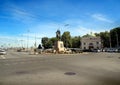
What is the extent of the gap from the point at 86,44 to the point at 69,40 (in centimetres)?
1481

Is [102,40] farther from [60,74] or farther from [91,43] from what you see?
[60,74]

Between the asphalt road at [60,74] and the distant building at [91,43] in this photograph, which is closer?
the asphalt road at [60,74]

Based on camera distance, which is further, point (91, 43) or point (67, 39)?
point (67, 39)

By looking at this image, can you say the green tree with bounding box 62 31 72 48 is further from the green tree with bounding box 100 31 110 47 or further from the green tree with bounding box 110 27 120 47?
the green tree with bounding box 110 27 120 47

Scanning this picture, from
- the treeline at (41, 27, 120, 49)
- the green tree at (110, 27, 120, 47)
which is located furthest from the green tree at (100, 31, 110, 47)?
the green tree at (110, 27, 120, 47)

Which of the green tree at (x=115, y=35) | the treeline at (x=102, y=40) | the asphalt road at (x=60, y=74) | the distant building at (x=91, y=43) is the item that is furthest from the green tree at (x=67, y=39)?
the asphalt road at (x=60, y=74)

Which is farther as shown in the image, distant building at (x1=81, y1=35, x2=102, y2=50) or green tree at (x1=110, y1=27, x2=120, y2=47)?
distant building at (x1=81, y1=35, x2=102, y2=50)

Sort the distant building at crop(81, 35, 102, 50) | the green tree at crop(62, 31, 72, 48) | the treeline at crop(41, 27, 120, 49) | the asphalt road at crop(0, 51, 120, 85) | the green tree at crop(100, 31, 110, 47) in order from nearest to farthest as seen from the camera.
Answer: the asphalt road at crop(0, 51, 120, 85)
the treeline at crop(41, 27, 120, 49)
the green tree at crop(100, 31, 110, 47)
the distant building at crop(81, 35, 102, 50)
the green tree at crop(62, 31, 72, 48)

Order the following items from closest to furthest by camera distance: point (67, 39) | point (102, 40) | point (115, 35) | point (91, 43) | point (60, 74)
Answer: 1. point (60, 74)
2. point (115, 35)
3. point (102, 40)
4. point (91, 43)
5. point (67, 39)

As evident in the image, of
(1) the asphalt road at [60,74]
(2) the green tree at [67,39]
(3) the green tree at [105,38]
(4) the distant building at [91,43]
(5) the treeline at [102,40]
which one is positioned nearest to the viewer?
(1) the asphalt road at [60,74]

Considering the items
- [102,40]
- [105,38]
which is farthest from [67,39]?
[105,38]

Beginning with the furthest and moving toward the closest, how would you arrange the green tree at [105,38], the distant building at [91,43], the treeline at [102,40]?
the distant building at [91,43] < the green tree at [105,38] < the treeline at [102,40]

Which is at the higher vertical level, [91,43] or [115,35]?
[115,35]

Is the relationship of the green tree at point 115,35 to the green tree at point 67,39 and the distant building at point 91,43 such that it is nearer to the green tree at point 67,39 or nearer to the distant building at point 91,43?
the distant building at point 91,43
